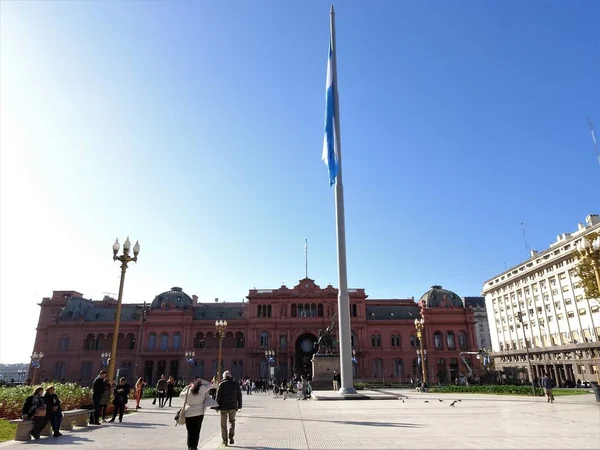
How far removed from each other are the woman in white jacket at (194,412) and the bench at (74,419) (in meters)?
6.53

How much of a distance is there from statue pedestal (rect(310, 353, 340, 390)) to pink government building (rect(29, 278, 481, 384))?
27862mm

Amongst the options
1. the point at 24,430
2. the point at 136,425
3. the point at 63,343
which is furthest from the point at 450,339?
the point at 24,430

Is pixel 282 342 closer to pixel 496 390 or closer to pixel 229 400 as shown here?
pixel 496 390

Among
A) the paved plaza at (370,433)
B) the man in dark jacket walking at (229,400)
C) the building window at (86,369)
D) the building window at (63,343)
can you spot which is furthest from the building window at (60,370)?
the man in dark jacket walking at (229,400)

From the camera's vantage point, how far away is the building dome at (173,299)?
228ft

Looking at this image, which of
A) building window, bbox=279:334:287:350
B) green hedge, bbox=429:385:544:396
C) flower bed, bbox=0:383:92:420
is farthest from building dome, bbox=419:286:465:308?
flower bed, bbox=0:383:92:420

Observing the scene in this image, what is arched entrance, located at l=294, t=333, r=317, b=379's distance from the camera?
211 ft

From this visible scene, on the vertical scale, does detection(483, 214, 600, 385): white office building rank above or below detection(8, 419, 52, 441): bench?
above

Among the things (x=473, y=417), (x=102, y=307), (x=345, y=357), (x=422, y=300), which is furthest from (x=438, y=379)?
(x=102, y=307)

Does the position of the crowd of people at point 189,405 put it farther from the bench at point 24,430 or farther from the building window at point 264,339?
the building window at point 264,339

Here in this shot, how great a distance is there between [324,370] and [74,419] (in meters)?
25.3

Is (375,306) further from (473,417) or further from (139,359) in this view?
(473,417)

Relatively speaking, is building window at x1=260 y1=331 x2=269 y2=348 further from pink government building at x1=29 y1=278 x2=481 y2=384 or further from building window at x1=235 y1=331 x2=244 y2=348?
building window at x1=235 y1=331 x2=244 y2=348

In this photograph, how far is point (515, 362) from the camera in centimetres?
7631
